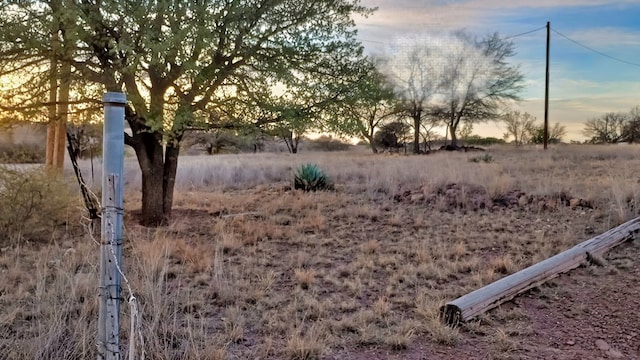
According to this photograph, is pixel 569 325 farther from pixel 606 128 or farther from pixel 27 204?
pixel 606 128

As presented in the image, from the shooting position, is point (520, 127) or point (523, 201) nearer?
point (523, 201)

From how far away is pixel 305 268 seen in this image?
5.93m

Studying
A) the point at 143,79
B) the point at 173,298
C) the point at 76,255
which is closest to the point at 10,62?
the point at 143,79

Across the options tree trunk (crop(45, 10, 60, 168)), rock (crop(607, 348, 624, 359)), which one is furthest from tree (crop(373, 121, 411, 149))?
rock (crop(607, 348, 624, 359))

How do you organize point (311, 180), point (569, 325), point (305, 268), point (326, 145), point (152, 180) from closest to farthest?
point (569, 325) → point (305, 268) → point (152, 180) → point (311, 180) → point (326, 145)

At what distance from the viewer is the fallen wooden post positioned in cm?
413

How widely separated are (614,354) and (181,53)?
5691 mm

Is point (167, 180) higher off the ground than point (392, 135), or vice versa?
point (392, 135)

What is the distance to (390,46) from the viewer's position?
31781mm

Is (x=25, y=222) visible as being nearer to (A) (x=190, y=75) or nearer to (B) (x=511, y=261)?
(A) (x=190, y=75)

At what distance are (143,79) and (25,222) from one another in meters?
2.70

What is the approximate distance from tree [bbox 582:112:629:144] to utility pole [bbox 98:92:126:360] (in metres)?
48.4

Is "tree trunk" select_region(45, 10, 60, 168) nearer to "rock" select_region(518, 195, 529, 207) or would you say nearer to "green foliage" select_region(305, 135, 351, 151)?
"rock" select_region(518, 195, 529, 207)

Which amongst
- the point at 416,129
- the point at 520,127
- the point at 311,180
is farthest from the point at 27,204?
the point at 520,127
